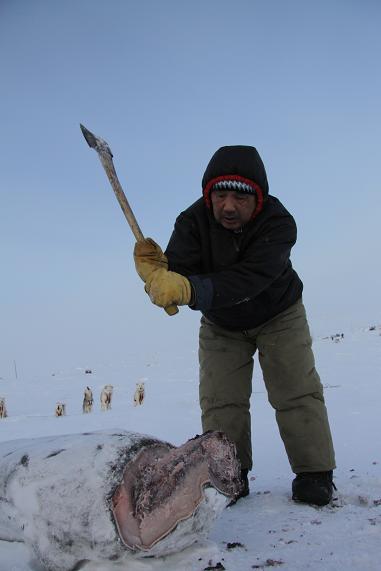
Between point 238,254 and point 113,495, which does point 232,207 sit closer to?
point 238,254

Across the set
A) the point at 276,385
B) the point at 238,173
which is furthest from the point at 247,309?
the point at 238,173

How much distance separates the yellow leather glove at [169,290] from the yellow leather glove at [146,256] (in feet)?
0.55

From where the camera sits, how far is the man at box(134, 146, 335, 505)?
88.7 inches

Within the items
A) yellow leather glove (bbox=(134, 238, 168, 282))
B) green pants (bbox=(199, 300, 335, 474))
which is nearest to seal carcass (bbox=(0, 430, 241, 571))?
yellow leather glove (bbox=(134, 238, 168, 282))

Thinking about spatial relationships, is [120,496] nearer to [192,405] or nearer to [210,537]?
[210,537]

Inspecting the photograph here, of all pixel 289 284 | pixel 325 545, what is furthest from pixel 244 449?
pixel 325 545

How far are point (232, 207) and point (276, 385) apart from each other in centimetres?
92

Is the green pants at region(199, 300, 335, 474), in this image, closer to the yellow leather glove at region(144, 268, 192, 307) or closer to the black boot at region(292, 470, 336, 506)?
the black boot at region(292, 470, 336, 506)

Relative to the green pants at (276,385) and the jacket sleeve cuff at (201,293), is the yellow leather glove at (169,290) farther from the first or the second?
the green pants at (276,385)

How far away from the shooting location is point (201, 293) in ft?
6.73

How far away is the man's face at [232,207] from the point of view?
2.37 metres

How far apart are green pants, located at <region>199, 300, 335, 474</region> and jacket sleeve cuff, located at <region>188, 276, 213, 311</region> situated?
2.13 ft

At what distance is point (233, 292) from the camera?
2.15 m

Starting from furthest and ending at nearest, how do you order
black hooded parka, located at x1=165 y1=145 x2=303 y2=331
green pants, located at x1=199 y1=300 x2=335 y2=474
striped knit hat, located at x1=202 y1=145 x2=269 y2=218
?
green pants, located at x1=199 y1=300 x2=335 y2=474, striped knit hat, located at x1=202 y1=145 x2=269 y2=218, black hooded parka, located at x1=165 y1=145 x2=303 y2=331
